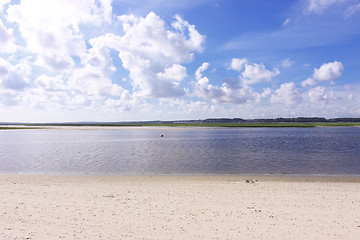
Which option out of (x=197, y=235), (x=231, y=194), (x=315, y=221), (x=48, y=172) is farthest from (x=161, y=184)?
(x=48, y=172)

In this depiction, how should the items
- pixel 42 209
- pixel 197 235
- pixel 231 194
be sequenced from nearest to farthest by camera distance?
pixel 197 235 < pixel 42 209 < pixel 231 194

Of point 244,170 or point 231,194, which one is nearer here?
point 231,194

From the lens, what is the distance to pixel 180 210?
10.7 metres

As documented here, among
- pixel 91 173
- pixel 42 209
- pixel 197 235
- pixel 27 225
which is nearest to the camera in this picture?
pixel 197 235

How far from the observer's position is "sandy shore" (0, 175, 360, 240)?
8.52m

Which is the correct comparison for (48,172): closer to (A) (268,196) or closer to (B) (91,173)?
(B) (91,173)

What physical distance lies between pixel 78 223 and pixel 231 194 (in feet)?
25.1

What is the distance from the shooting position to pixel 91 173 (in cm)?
2095

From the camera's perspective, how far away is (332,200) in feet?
40.0

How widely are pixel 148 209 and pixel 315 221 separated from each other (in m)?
6.65

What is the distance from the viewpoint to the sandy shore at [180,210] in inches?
336

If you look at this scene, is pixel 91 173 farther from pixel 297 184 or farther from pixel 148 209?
pixel 297 184

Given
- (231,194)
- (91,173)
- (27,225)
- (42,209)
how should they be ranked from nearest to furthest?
(27,225)
(42,209)
(231,194)
(91,173)

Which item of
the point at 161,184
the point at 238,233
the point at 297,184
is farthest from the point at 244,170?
the point at 238,233
